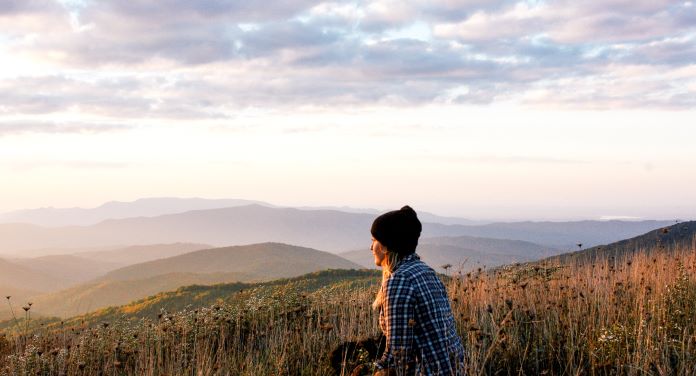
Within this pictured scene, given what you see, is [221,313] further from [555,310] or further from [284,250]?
[284,250]

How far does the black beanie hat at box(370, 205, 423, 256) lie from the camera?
483 cm

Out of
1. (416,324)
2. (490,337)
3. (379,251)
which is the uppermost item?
(379,251)

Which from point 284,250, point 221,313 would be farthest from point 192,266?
point 221,313

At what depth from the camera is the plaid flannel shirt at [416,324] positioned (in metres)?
4.59

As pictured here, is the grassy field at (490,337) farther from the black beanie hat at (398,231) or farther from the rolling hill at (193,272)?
the rolling hill at (193,272)

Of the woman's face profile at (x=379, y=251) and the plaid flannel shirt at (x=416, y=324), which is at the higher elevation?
the woman's face profile at (x=379, y=251)

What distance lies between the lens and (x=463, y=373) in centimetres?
476

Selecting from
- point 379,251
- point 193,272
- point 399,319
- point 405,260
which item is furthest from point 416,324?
point 193,272

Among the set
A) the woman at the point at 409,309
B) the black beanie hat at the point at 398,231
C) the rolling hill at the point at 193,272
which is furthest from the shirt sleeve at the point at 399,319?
the rolling hill at the point at 193,272

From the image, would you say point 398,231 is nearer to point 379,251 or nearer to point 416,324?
point 379,251

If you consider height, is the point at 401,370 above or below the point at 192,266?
above

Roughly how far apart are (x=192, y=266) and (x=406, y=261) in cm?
14930

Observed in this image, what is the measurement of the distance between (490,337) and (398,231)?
11.0 feet

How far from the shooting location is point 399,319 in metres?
4.60
